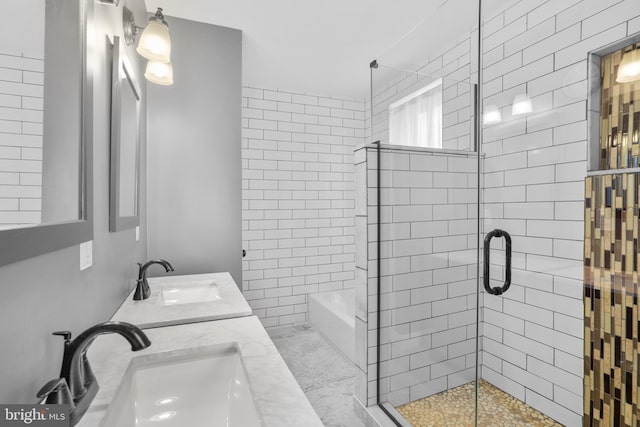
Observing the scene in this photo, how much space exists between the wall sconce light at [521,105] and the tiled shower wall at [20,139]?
2.04m

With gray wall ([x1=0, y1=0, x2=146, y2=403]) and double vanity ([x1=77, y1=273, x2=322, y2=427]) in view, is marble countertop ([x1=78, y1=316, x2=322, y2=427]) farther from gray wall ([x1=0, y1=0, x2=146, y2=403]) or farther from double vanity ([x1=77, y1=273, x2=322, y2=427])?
gray wall ([x1=0, y1=0, x2=146, y2=403])

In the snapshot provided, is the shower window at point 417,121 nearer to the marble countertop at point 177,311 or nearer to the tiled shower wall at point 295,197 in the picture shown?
the marble countertop at point 177,311

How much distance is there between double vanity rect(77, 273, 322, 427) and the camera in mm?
683

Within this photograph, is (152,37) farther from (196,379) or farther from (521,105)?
(521,105)

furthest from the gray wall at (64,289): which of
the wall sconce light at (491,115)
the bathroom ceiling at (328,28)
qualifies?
the wall sconce light at (491,115)

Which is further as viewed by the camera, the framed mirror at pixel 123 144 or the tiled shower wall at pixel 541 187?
the tiled shower wall at pixel 541 187

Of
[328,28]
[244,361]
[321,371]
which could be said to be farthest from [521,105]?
[321,371]

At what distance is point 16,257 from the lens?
52cm

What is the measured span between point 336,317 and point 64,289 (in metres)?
2.41

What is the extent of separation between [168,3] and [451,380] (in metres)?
3.09

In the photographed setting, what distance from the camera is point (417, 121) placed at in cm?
185

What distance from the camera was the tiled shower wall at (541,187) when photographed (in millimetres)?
1489

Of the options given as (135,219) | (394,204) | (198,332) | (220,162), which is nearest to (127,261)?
(135,219)

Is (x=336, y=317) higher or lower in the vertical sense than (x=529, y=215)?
lower
